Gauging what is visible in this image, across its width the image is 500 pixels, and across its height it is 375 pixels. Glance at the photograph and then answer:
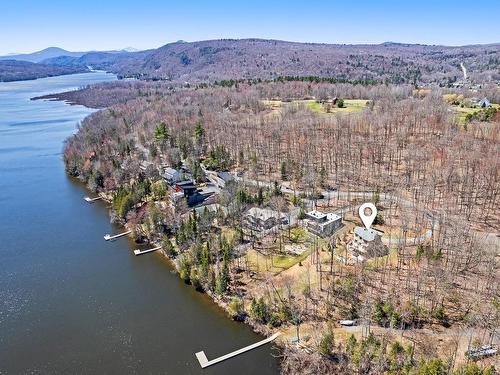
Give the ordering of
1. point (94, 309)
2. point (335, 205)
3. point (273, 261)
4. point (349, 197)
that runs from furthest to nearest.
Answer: point (349, 197), point (335, 205), point (273, 261), point (94, 309)

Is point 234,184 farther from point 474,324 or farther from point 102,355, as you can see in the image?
point 474,324

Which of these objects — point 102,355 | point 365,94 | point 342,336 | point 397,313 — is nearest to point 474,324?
point 397,313

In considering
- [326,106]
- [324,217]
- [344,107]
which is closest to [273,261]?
[324,217]

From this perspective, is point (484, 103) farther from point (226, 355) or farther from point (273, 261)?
point (226, 355)

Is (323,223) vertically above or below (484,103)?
below

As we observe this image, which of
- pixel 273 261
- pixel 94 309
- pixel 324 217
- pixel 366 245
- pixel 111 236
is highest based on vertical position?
pixel 324 217

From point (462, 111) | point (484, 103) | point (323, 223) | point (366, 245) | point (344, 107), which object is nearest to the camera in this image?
point (366, 245)
